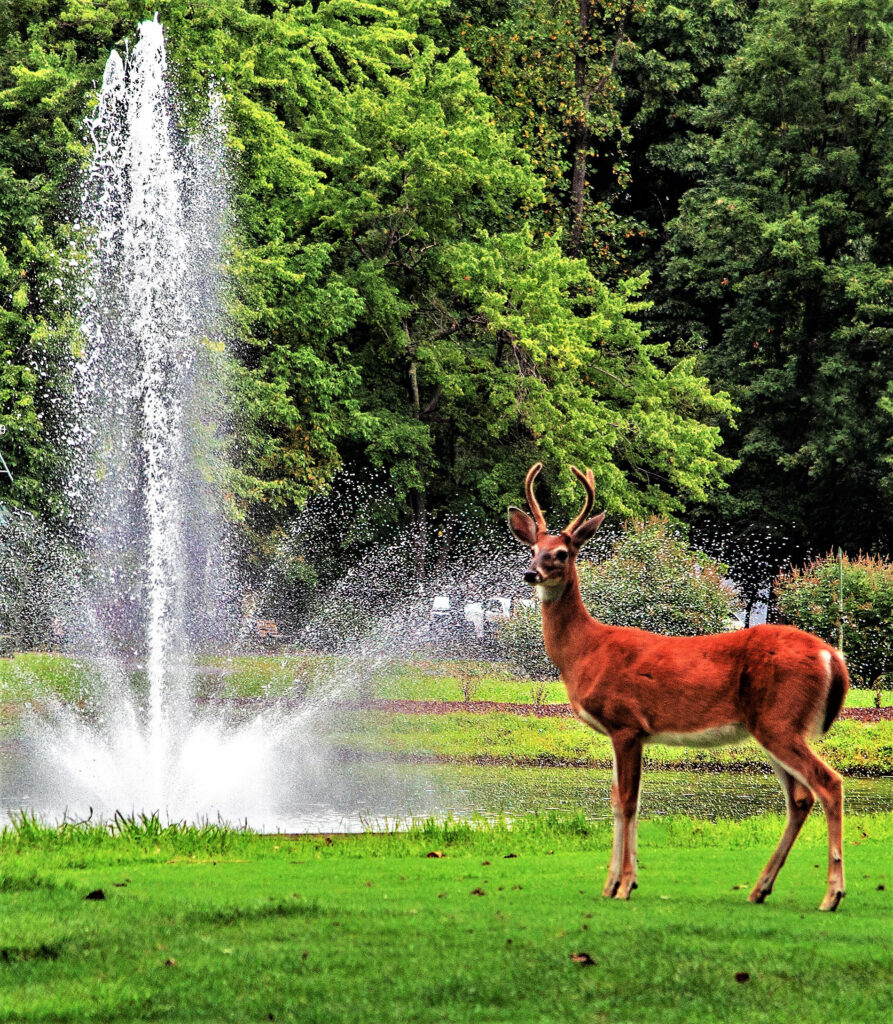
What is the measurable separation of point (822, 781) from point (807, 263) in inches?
1232

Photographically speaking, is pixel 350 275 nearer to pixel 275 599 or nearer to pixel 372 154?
pixel 372 154

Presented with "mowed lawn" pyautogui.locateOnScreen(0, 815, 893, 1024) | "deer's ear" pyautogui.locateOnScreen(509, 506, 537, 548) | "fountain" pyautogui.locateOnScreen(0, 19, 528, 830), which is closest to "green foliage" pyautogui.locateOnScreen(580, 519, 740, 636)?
"fountain" pyautogui.locateOnScreen(0, 19, 528, 830)

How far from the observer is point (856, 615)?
24547mm

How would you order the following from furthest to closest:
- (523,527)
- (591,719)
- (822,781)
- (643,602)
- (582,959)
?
(643,602) → (523,527) → (591,719) → (822,781) → (582,959)

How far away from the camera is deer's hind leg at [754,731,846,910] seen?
6.54 meters

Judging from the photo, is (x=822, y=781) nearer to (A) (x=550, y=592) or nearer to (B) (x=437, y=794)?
(A) (x=550, y=592)

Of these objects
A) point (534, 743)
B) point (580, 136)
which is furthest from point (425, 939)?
point (580, 136)

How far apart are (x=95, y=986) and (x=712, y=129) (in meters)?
41.2

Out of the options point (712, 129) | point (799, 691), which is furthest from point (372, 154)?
point (799, 691)

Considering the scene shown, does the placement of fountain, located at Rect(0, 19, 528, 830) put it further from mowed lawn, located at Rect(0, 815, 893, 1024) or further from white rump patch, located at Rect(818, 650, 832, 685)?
white rump patch, located at Rect(818, 650, 832, 685)

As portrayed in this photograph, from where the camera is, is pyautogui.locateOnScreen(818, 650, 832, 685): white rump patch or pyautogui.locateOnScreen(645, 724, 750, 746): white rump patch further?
pyautogui.locateOnScreen(645, 724, 750, 746): white rump patch

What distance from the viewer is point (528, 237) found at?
32188mm

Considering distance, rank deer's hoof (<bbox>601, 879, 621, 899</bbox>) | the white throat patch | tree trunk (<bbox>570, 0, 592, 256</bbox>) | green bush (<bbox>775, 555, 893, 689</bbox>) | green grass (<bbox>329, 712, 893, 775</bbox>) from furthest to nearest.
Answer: tree trunk (<bbox>570, 0, 592, 256</bbox>), green bush (<bbox>775, 555, 893, 689</bbox>), green grass (<bbox>329, 712, 893, 775</bbox>), the white throat patch, deer's hoof (<bbox>601, 879, 621, 899</bbox>)

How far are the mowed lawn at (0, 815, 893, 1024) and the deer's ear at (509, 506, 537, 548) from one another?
5.91ft
